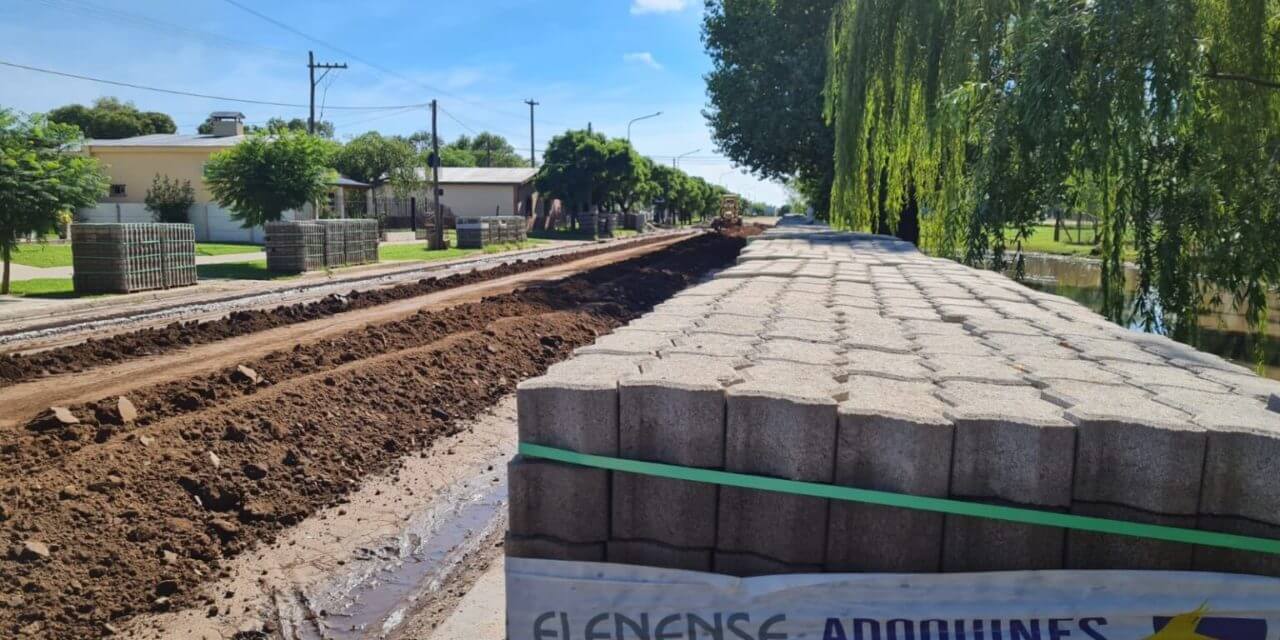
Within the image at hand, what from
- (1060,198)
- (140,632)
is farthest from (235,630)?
(1060,198)

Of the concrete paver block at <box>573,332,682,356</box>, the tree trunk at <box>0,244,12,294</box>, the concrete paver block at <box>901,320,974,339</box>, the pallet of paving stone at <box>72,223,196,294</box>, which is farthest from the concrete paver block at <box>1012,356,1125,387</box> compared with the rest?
the tree trunk at <box>0,244,12,294</box>

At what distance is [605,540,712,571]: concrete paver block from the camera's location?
2.38m

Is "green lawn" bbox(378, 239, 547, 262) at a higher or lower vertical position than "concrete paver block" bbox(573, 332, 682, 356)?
lower

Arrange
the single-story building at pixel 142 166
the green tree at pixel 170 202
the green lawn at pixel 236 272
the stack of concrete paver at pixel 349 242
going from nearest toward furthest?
1. the green lawn at pixel 236 272
2. the stack of concrete paver at pixel 349 242
3. the green tree at pixel 170 202
4. the single-story building at pixel 142 166

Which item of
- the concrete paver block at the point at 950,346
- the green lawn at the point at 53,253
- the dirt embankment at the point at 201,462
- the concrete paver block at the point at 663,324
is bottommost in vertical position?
the dirt embankment at the point at 201,462

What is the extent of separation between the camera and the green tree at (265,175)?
22375mm

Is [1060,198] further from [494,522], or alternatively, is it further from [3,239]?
[3,239]

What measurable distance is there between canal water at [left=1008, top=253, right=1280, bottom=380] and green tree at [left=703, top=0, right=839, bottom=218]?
25.4 ft

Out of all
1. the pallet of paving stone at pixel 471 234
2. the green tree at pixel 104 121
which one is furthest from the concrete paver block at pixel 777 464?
the green tree at pixel 104 121

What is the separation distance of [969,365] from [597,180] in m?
46.1

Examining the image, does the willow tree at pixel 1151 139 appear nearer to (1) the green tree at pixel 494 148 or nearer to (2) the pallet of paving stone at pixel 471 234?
(2) the pallet of paving stone at pixel 471 234

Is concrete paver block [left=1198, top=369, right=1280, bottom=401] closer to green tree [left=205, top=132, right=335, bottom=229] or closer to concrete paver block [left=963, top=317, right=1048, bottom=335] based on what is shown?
concrete paver block [left=963, top=317, right=1048, bottom=335]

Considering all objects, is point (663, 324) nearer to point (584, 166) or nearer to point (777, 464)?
point (777, 464)

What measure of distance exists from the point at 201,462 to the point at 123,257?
13228 mm
